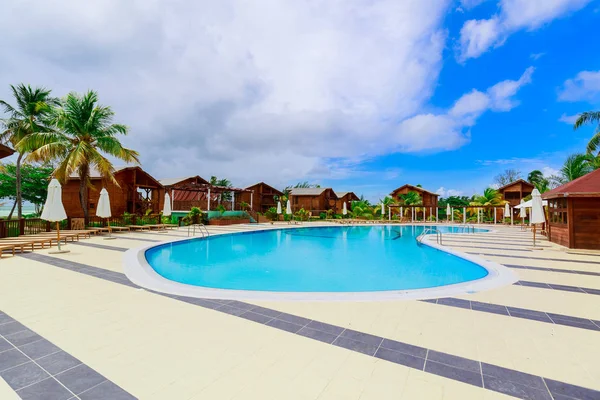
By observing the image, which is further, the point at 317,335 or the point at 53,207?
the point at 53,207

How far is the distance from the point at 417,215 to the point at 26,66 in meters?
38.9

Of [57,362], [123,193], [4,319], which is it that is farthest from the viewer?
[123,193]

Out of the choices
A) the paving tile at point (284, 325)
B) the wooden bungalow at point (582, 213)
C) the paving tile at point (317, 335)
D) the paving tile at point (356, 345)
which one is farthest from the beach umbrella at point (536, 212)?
the paving tile at point (284, 325)

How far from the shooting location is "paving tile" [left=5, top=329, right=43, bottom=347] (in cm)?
321

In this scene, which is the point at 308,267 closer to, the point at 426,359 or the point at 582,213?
the point at 426,359

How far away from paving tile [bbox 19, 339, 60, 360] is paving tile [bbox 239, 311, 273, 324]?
2119 millimetres

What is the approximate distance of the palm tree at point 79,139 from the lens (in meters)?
15.5

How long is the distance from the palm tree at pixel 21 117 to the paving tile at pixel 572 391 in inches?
962

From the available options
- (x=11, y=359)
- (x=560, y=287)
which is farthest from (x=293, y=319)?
(x=560, y=287)

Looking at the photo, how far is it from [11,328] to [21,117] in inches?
861

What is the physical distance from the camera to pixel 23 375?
257cm

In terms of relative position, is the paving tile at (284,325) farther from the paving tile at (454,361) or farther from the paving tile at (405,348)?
the paving tile at (454,361)

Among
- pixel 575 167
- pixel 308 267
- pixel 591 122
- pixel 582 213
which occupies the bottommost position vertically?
pixel 308 267

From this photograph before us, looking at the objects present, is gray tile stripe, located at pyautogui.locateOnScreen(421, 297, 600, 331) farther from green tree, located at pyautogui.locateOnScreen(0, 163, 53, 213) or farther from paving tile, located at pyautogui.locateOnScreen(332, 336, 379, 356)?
green tree, located at pyautogui.locateOnScreen(0, 163, 53, 213)
